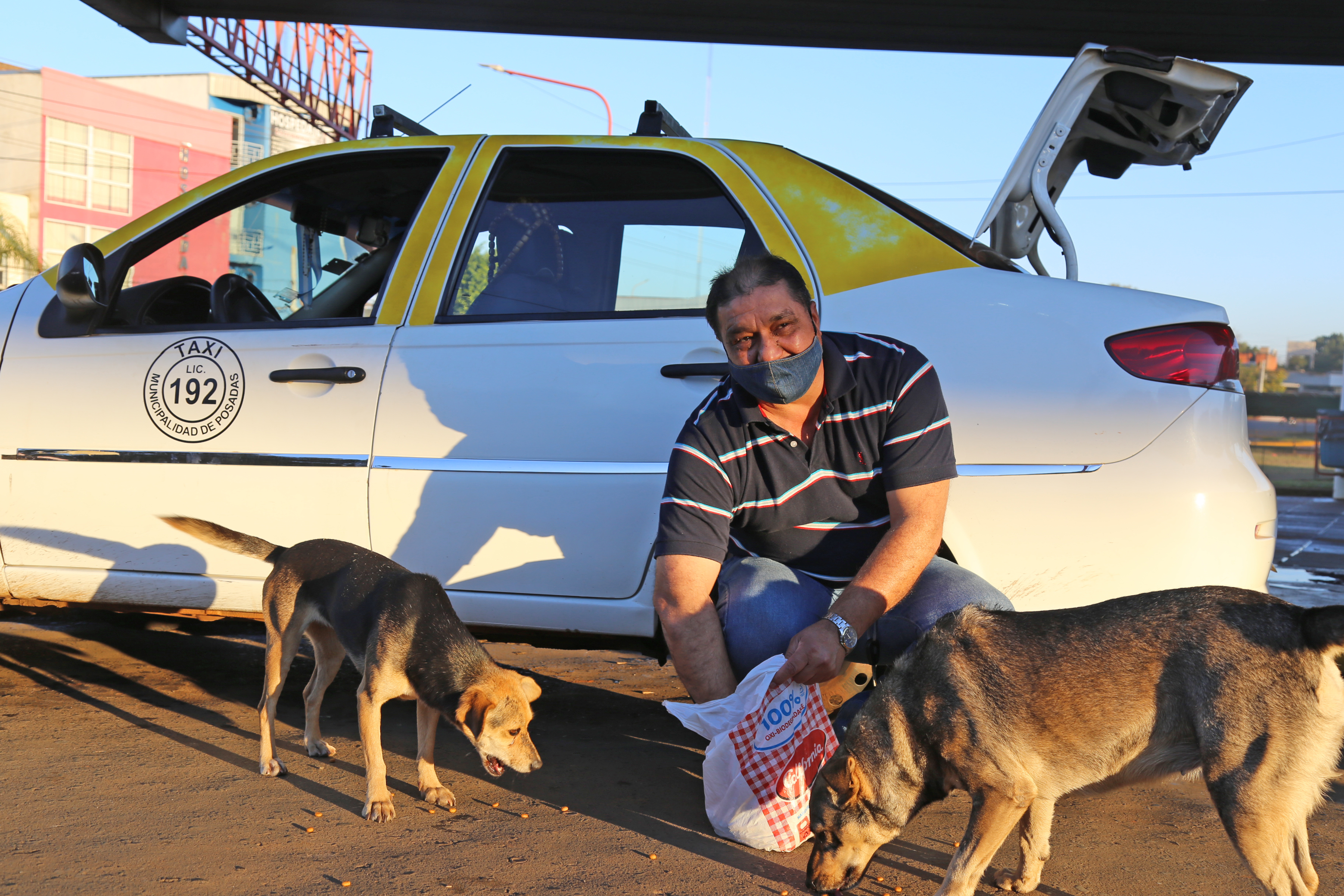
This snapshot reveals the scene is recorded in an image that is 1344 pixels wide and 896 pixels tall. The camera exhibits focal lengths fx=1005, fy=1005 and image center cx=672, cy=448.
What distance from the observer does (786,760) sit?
2514 mm

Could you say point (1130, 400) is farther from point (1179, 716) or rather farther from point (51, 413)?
point (51, 413)

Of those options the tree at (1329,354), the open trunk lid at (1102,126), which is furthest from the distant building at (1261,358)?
Result: the open trunk lid at (1102,126)

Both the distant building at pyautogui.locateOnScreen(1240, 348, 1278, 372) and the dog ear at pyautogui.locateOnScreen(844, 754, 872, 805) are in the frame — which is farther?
the distant building at pyautogui.locateOnScreen(1240, 348, 1278, 372)

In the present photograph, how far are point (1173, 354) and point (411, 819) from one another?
8.05ft

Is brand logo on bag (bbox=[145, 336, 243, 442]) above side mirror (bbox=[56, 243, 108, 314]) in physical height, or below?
below

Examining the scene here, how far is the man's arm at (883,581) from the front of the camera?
2543mm

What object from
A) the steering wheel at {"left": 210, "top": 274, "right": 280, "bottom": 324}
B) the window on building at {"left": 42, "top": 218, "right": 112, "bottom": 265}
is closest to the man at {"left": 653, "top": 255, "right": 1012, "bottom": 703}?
the steering wheel at {"left": 210, "top": 274, "right": 280, "bottom": 324}

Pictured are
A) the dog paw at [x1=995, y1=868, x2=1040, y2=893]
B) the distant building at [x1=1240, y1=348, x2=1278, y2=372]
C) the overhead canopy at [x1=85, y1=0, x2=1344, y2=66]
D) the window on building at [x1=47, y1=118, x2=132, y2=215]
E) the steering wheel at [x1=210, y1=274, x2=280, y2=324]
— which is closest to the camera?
the dog paw at [x1=995, y1=868, x2=1040, y2=893]

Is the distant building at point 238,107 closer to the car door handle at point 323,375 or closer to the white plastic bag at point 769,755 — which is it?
the car door handle at point 323,375

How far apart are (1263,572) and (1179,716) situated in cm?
91

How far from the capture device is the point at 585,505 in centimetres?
310

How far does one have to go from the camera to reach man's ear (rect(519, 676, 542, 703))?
3.03 metres

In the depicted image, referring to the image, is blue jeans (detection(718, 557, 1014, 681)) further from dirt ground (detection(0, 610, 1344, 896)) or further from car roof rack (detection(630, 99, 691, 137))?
car roof rack (detection(630, 99, 691, 137))

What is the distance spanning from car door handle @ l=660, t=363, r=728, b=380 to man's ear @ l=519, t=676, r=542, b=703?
3.31 ft
